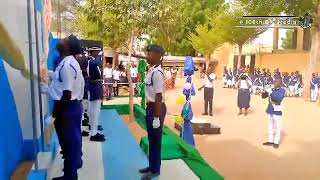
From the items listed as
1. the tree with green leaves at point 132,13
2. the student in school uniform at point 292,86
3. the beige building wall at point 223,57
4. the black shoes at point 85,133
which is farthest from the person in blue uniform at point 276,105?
the beige building wall at point 223,57

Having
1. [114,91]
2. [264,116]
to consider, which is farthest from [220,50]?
[264,116]

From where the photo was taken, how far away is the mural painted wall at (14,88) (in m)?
3.73

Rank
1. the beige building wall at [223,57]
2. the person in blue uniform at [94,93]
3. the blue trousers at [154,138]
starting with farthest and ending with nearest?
the beige building wall at [223,57] → the person in blue uniform at [94,93] → the blue trousers at [154,138]

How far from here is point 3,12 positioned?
367cm

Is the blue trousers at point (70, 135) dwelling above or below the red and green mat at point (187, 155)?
above

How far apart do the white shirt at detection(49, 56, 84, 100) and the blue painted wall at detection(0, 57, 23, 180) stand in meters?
0.46

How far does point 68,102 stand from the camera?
12.8 feet

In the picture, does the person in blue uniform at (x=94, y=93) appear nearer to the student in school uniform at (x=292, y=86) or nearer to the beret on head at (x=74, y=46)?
the beret on head at (x=74, y=46)

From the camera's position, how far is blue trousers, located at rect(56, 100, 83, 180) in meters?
3.91

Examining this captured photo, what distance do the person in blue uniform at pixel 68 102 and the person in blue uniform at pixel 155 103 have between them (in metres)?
0.86

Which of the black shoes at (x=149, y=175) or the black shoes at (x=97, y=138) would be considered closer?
the black shoes at (x=149, y=175)

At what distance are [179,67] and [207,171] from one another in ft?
114

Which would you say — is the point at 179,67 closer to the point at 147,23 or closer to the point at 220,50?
the point at 220,50

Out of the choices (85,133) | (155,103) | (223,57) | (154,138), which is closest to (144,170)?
(154,138)
